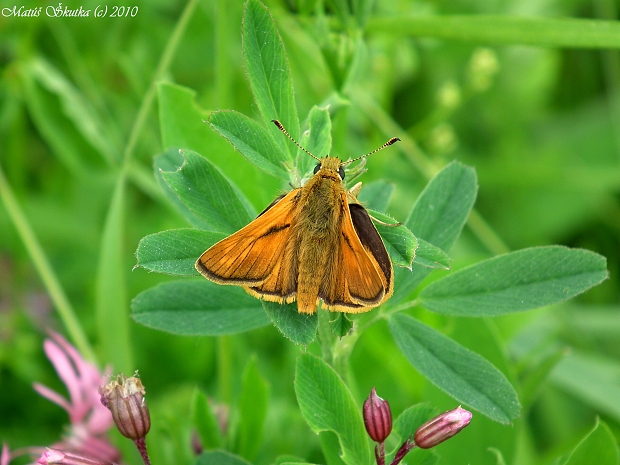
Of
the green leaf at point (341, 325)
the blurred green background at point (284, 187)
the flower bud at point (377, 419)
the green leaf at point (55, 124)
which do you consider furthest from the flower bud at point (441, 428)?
the green leaf at point (55, 124)

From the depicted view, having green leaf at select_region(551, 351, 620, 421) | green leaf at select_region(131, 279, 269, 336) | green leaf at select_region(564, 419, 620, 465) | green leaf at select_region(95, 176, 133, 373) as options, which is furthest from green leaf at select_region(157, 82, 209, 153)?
green leaf at select_region(551, 351, 620, 421)

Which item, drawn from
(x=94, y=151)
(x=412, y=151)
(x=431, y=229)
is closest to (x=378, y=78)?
(x=412, y=151)

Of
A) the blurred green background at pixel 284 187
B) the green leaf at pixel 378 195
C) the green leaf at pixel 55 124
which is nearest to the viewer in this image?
the green leaf at pixel 378 195

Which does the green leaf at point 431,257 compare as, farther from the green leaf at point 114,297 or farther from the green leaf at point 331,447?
the green leaf at point 114,297

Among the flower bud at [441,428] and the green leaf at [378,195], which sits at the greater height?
the green leaf at [378,195]

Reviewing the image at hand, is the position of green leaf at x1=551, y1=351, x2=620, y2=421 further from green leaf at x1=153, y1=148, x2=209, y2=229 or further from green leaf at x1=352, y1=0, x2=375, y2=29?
green leaf at x1=153, y1=148, x2=209, y2=229

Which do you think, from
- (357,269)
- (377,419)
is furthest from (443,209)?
(377,419)

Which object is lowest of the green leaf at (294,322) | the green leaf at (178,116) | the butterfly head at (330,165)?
the green leaf at (294,322)
